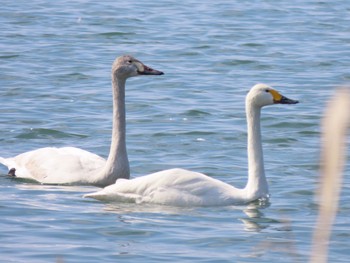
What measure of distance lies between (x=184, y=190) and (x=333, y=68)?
29.9 ft

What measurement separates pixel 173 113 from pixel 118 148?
389 cm

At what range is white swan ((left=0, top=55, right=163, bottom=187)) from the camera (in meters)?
8.63

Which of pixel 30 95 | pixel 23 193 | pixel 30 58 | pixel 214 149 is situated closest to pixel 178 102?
pixel 30 95

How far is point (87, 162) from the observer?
28.8 ft

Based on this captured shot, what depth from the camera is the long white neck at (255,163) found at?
303 inches

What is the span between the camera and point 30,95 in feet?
45.1

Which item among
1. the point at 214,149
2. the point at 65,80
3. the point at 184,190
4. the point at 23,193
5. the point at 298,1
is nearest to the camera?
the point at 184,190

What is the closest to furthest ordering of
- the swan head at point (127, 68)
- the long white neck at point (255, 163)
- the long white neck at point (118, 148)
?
the long white neck at point (255, 163) < the long white neck at point (118, 148) < the swan head at point (127, 68)

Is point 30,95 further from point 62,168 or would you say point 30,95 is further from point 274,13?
point 274,13

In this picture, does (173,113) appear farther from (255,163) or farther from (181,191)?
(181,191)

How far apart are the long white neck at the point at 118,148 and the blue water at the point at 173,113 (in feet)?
0.77

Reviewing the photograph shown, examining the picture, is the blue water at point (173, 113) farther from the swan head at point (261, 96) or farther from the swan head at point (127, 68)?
the swan head at point (127, 68)

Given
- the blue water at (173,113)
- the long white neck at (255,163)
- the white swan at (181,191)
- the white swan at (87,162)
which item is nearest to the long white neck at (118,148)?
the white swan at (87,162)

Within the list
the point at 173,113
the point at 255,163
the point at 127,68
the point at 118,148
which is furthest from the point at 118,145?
the point at 173,113
